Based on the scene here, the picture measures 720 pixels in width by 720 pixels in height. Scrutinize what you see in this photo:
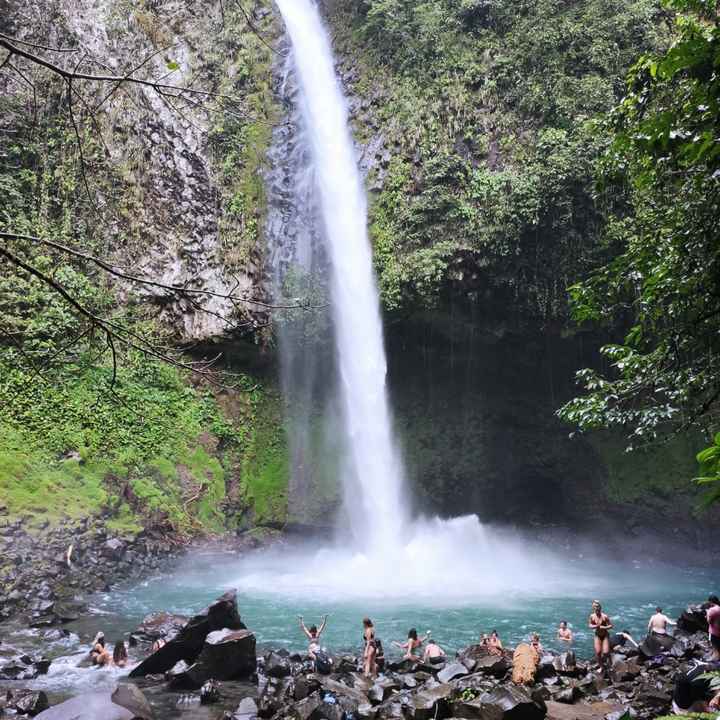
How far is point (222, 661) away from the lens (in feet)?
26.3

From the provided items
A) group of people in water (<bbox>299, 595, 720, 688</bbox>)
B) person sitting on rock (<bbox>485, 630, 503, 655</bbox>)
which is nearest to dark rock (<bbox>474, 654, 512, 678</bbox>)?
group of people in water (<bbox>299, 595, 720, 688</bbox>)

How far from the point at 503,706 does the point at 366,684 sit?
7.89 ft

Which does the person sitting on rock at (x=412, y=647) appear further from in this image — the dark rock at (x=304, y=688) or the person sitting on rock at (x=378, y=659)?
the dark rock at (x=304, y=688)

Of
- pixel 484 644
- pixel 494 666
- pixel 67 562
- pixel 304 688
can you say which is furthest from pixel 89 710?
pixel 67 562

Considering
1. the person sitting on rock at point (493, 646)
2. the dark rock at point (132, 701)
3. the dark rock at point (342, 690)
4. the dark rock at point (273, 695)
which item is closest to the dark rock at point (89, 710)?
the dark rock at point (132, 701)

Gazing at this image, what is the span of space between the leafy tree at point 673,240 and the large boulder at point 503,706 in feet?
9.87

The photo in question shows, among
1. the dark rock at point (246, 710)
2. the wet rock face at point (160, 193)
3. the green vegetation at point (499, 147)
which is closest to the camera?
the dark rock at point (246, 710)

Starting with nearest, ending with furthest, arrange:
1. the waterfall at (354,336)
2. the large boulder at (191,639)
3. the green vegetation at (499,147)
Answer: the large boulder at (191,639), the green vegetation at (499,147), the waterfall at (354,336)

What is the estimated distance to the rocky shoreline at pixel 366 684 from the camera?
6.07 meters

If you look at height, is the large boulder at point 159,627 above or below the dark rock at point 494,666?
above

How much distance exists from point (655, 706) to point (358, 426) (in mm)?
12365

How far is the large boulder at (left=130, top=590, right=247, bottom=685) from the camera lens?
823cm

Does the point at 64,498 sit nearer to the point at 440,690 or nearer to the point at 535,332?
the point at 440,690

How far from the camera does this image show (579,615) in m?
11.7
